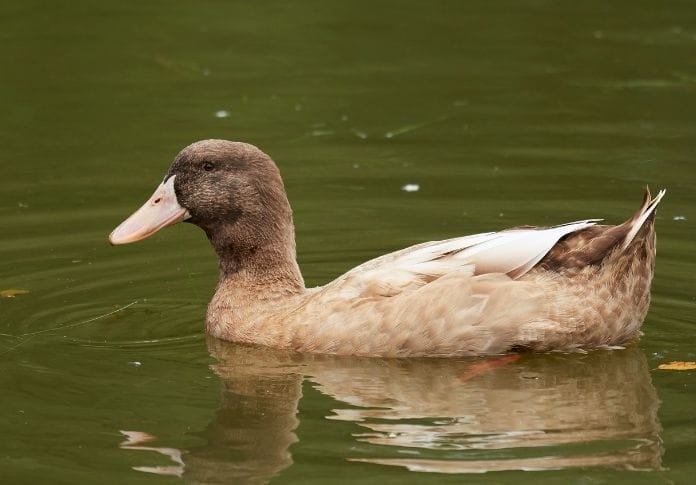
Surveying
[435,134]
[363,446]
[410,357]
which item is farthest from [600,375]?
[435,134]

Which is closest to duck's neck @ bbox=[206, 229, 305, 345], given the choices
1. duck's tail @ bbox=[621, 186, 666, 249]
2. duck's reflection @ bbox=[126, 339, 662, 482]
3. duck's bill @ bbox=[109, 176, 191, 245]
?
duck's reflection @ bbox=[126, 339, 662, 482]

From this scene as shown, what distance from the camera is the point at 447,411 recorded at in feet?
27.1

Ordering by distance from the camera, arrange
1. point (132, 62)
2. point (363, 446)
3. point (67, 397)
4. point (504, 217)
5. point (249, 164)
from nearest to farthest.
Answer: point (363, 446) → point (67, 397) → point (249, 164) → point (504, 217) → point (132, 62)

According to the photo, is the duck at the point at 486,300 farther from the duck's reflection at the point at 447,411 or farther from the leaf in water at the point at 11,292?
the leaf in water at the point at 11,292

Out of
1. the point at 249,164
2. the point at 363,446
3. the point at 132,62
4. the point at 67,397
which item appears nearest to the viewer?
the point at 363,446

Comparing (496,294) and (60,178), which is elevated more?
(60,178)

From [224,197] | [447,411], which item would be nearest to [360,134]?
[224,197]

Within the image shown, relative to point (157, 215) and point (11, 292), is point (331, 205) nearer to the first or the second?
point (157, 215)

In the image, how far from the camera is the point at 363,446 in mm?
7676

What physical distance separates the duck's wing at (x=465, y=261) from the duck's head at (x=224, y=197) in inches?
31.7

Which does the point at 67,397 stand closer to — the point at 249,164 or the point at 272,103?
the point at 249,164

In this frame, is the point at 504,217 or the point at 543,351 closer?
the point at 543,351

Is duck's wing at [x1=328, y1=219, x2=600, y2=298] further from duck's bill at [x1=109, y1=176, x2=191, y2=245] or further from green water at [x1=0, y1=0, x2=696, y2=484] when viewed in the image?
duck's bill at [x1=109, y1=176, x2=191, y2=245]

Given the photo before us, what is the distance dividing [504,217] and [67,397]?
456 cm
